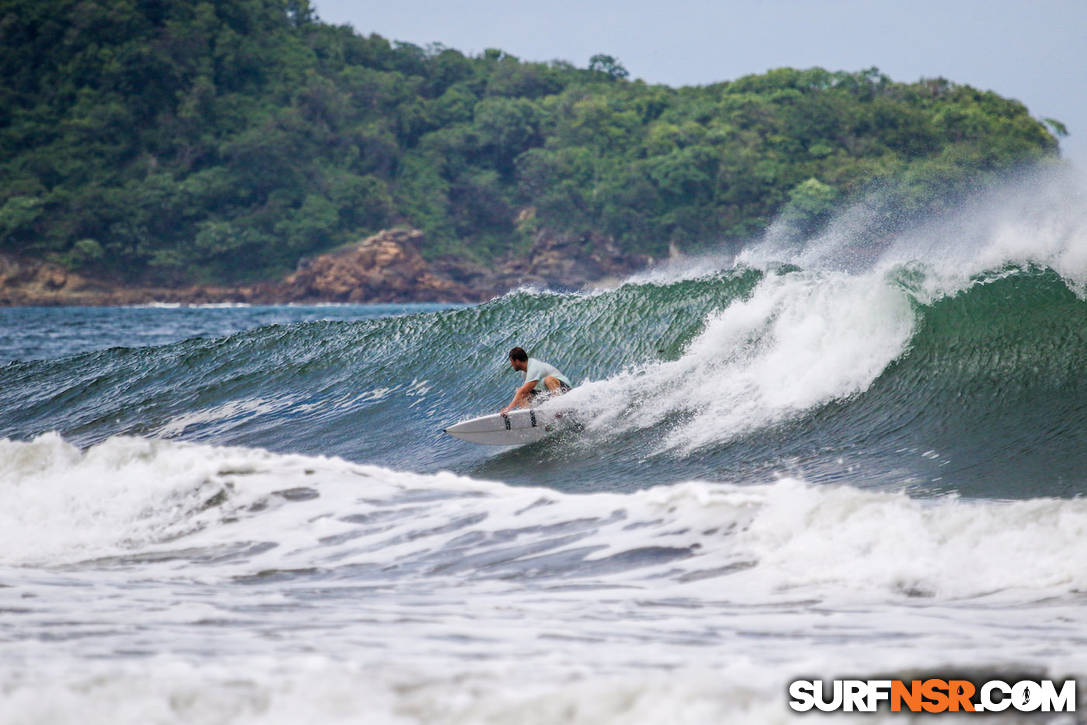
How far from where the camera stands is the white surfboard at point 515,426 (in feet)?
38.6

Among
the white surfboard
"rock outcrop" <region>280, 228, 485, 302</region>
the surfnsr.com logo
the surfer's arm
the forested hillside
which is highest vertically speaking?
the forested hillside

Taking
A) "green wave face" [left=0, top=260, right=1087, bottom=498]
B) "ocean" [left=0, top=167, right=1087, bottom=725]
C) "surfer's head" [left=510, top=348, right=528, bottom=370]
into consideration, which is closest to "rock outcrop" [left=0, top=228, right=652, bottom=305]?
"green wave face" [left=0, top=260, right=1087, bottom=498]

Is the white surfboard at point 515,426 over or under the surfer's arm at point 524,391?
under

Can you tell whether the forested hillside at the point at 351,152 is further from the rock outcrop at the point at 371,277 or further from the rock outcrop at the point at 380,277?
the rock outcrop at the point at 371,277

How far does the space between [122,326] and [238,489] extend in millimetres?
41400

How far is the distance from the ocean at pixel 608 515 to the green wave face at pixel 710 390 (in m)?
0.05

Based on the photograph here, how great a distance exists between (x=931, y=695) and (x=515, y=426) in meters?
7.72

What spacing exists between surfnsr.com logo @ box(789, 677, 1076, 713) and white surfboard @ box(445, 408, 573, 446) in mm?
7429

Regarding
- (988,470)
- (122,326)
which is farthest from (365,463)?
(122,326)

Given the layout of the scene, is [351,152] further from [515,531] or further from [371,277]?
[515,531]

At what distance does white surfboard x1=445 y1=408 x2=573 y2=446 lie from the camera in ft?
38.6

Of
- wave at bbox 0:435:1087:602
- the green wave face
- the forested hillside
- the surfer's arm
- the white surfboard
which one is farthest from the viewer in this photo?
the forested hillside

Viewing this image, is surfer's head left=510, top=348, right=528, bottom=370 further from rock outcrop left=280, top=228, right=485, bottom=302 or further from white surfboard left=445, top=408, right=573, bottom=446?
rock outcrop left=280, top=228, right=485, bottom=302

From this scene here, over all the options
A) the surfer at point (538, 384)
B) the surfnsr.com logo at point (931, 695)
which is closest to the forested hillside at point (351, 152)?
the surfer at point (538, 384)
